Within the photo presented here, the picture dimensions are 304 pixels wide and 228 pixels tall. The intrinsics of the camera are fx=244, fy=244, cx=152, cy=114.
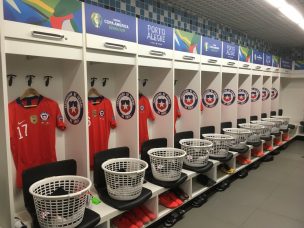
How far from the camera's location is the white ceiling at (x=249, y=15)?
337cm

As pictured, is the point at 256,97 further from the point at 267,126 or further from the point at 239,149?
the point at 239,149

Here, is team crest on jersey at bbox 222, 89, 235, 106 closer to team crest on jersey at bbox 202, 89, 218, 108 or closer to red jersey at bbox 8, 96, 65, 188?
team crest on jersey at bbox 202, 89, 218, 108

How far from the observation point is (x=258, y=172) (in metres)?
4.05

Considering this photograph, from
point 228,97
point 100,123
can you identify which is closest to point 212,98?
point 228,97

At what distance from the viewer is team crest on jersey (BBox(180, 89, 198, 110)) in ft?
11.0

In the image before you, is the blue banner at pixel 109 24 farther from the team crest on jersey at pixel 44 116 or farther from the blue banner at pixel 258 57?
the blue banner at pixel 258 57

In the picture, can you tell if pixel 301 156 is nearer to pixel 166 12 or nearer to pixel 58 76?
pixel 166 12

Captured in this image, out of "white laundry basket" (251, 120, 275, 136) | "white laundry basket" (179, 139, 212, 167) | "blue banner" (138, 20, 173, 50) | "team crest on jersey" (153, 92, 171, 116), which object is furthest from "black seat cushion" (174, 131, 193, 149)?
"white laundry basket" (251, 120, 275, 136)

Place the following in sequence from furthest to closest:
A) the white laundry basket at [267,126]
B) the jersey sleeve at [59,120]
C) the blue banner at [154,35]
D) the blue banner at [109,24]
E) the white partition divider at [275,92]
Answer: the white partition divider at [275,92], the white laundry basket at [267,126], the blue banner at [154,35], the jersey sleeve at [59,120], the blue banner at [109,24]

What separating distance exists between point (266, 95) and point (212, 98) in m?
2.25

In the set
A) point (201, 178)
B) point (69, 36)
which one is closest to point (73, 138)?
point (69, 36)

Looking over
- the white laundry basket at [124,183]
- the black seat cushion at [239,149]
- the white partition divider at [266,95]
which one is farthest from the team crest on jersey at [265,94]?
the white laundry basket at [124,183]

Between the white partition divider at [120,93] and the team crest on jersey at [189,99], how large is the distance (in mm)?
1170

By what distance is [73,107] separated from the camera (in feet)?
6.90
